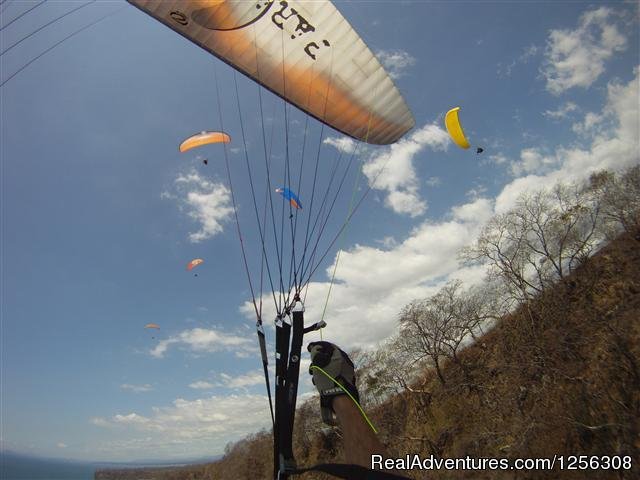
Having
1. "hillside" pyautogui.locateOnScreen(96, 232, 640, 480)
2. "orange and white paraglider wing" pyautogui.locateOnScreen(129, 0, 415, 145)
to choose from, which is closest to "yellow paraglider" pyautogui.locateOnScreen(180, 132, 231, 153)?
"orange and white paraglider wing" pyautogui.locateOnScreen(129, 0, 415, 145)

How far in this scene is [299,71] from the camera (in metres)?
7.30

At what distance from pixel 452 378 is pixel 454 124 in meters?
25.0

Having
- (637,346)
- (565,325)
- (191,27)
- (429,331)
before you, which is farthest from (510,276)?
(191,27)

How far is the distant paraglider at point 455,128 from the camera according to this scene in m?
7.26

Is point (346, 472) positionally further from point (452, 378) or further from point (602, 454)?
point (452, 378)

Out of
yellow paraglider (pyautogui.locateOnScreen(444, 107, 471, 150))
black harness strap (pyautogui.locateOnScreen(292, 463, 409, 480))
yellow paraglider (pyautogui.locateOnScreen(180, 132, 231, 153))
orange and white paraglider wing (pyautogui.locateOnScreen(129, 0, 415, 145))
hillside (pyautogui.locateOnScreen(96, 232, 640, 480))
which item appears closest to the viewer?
black harness strap (pyautogui.locateOnScreen(292, 463, 409, 480))

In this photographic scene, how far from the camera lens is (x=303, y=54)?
702 centimetres

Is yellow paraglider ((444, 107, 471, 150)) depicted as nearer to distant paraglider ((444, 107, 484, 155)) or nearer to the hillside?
distant paraglider ((444, 107, 484, 155))

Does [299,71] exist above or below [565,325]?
above

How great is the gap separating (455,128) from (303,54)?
3520 millimetres

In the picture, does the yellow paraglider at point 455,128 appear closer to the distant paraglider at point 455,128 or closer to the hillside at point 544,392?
the distant paraglider at point 455,128

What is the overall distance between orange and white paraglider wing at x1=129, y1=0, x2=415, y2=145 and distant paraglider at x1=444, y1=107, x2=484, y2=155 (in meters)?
1.09

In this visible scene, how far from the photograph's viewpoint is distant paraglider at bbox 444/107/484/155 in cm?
726

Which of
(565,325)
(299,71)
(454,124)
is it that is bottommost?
(565,325)
